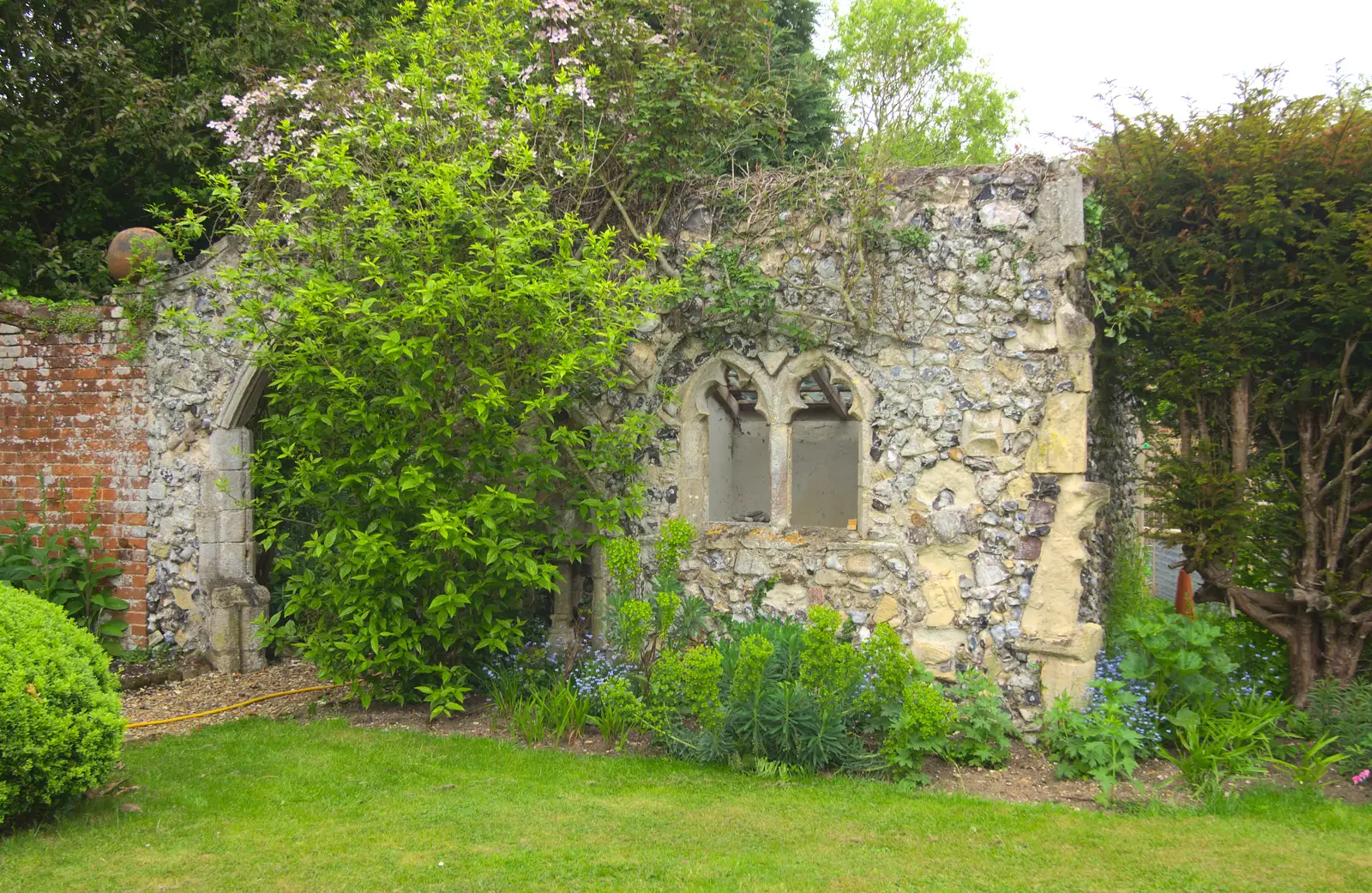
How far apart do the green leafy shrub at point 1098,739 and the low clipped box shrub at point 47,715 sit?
4.51 meters

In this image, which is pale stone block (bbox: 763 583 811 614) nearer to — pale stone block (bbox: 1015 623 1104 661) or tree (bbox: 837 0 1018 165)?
pale stone block (bbox: 1015 623 1104 661)

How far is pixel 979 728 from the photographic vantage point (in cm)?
542

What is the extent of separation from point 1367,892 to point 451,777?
3.97 meters

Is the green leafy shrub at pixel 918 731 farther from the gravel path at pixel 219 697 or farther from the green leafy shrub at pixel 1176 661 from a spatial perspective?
the gravel path at pixel 219 697

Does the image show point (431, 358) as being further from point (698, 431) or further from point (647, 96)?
point (647, 96)

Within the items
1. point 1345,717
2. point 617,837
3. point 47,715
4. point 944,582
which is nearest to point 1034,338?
point 944,582

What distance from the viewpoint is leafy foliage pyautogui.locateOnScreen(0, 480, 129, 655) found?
7.68 meters

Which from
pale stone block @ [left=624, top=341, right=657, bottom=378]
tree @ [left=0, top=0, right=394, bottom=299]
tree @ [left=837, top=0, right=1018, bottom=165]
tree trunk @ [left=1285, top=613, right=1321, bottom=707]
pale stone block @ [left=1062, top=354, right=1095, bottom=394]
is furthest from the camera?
tree @ [left=837, top=0, right=1018, bottom=165]

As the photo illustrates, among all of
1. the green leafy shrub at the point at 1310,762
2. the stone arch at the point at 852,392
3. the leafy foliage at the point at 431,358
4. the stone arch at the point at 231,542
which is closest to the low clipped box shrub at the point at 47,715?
the leafy foliage at the point at 431,358

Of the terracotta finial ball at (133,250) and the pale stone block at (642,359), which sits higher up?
the terracotta finial ball at (133,250)

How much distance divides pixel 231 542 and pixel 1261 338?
23.2 ft

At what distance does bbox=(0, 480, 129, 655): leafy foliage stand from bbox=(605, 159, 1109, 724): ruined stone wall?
4711mm

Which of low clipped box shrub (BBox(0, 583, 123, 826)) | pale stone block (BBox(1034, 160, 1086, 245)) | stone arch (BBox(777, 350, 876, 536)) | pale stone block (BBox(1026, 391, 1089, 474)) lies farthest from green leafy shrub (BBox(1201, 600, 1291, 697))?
low clipped box shrub (BBox(0, 583, 123, 826))

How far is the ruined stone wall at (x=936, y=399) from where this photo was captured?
5758 millimetres
